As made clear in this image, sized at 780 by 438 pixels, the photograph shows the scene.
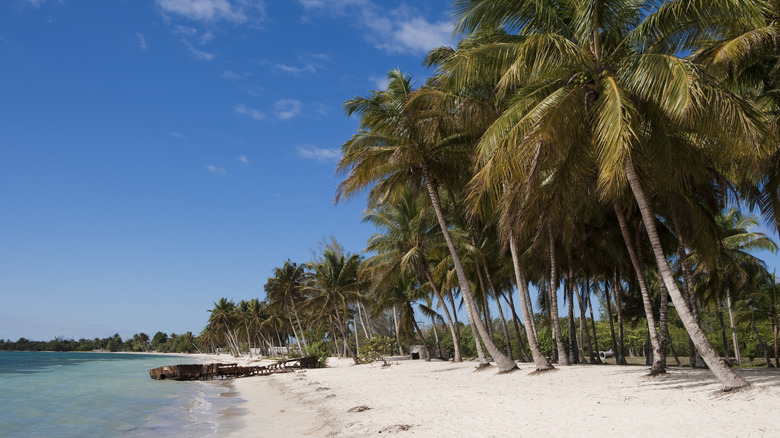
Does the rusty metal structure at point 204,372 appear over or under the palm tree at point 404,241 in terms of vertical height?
under

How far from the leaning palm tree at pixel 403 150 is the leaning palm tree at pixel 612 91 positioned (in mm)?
4635

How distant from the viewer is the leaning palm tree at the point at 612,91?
8.10 m

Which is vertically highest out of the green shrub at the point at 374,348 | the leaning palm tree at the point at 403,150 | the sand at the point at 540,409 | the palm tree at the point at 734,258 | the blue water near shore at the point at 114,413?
the leaning palm tree at the point at 403,150

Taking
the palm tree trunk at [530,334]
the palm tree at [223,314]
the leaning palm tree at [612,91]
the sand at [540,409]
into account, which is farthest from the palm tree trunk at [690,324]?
the palm tree at [223,314]

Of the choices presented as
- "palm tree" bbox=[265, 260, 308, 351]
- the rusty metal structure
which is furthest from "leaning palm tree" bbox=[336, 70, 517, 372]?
"palm tree" bbox=[265, 260, 308, 351]

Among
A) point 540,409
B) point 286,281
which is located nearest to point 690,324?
point 540,409

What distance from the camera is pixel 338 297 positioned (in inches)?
1479

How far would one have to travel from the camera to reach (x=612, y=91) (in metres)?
8.56

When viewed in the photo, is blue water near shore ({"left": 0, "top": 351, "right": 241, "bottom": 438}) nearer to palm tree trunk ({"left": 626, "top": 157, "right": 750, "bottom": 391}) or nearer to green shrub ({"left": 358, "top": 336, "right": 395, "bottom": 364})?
green shrub ({"left": 358, "top": 336, "right": 395, "bottom": 364})

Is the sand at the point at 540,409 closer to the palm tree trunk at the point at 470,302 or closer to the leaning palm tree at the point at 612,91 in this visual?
the palm tree trunk at the point at 470,302

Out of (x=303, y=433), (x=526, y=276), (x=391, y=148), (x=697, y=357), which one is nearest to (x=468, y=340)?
(x=526, y=276)

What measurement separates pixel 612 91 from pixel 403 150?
8171 mm

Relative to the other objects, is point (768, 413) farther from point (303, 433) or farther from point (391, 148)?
point (391, 148)

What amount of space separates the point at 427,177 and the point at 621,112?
9222 millimetres
